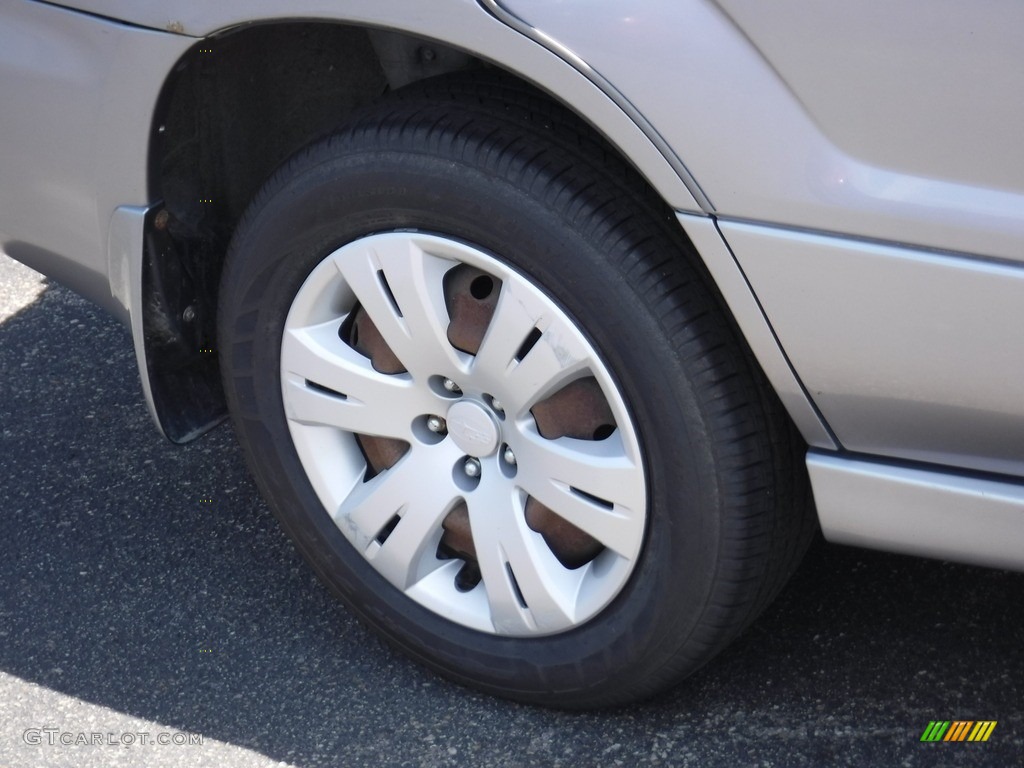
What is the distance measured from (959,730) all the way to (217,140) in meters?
1.48

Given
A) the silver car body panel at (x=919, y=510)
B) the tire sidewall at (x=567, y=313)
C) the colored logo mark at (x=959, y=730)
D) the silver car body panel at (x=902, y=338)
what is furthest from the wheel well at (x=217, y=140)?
the colored logo mark at (x=959, y=730)

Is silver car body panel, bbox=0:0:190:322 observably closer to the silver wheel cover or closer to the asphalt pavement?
the silver wheel cover

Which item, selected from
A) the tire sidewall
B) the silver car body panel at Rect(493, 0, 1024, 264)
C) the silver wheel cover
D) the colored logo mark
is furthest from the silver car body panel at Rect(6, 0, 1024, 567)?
the colored logo mark

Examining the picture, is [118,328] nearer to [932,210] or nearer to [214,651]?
[214,651]

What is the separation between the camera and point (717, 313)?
155cm

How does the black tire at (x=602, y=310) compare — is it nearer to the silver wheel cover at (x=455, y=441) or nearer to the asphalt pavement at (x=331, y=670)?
the silver wheel cover at (x=455, y=441)

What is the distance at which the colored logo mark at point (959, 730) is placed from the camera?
1.80 m

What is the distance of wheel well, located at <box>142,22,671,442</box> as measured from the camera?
1.85 metres

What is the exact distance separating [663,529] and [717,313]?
0.31 metres

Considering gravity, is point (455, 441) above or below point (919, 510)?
below

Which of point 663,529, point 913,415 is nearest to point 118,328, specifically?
point 663,529

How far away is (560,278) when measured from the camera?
1.57 meters

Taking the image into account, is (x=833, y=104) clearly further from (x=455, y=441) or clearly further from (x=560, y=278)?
(x=455, y=441)

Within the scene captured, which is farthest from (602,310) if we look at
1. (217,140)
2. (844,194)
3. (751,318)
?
(217,140)
